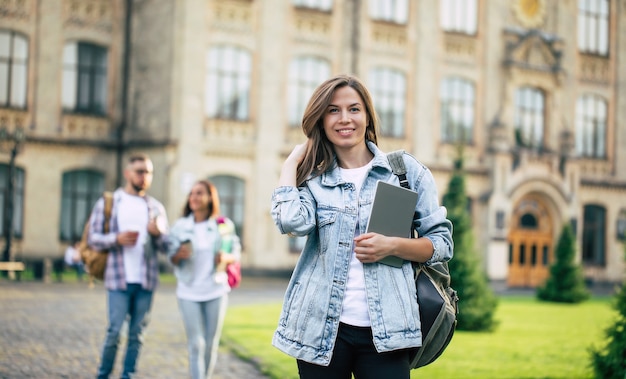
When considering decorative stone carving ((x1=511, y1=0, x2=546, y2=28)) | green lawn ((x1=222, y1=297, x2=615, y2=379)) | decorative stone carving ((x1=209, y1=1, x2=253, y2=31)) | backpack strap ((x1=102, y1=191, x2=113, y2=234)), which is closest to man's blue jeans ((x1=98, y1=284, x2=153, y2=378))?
backpack strap ((x1=102, y1=191, x2=113, y2=234))

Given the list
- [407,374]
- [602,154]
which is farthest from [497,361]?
[602,154]

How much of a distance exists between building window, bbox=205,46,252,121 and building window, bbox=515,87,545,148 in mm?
12608

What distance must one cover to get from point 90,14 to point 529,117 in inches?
755

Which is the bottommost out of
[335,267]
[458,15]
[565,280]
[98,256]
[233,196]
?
→ [565,280]

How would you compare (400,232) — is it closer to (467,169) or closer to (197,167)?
(197,167)

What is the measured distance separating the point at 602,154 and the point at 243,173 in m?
18.3

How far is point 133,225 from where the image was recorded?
8719 millimetres

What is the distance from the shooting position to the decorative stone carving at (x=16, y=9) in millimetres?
30125

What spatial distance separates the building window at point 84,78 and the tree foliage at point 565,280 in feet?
57.7

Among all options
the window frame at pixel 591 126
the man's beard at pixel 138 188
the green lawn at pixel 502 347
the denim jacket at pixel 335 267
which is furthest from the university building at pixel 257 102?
the denim jacket at pixel 335 267

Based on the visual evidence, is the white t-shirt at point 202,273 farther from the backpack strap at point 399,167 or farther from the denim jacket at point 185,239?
the backpack strap at point 399,167

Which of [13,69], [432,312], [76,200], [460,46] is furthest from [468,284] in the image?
[460,46]

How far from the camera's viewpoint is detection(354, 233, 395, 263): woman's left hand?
385 cm

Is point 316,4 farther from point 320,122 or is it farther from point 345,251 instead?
point 345,251
